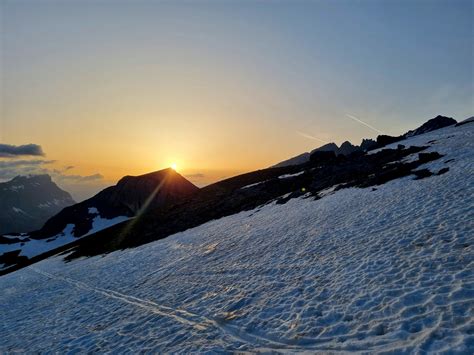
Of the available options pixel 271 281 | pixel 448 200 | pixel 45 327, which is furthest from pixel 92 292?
pixel 448 200

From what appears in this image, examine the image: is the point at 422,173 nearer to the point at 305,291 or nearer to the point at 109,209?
the point at 305,291

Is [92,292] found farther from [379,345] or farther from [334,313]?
[379,345]

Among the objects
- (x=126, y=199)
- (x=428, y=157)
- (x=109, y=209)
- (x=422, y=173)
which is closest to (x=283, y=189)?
(x=428, y=157)

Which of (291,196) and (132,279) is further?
(291,196)

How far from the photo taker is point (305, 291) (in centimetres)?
1296

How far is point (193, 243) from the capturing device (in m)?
31.5

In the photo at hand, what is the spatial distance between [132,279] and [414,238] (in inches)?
746

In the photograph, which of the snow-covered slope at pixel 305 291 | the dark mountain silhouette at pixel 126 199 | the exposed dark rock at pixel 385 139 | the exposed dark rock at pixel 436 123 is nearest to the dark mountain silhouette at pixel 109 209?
the dark mountain silhouette at pixel 126 199

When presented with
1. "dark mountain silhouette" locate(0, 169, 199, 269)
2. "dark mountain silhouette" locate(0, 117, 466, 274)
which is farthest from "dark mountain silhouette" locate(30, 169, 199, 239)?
"dark mountain silhouette" locate(0, 117, 466, 274)

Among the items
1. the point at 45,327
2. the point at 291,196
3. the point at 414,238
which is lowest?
the point at 45,327

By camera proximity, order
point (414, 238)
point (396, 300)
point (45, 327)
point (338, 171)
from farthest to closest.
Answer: point (338, 171) < point (45, 327) < point (414, 238) < point (396, 300)

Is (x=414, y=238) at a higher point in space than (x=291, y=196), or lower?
lower

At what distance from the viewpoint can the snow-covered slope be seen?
9477mm

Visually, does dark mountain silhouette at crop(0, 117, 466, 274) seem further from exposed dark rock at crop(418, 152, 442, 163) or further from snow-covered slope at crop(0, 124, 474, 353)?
snow-covered slope at crop(0, 124, 474, 353)
